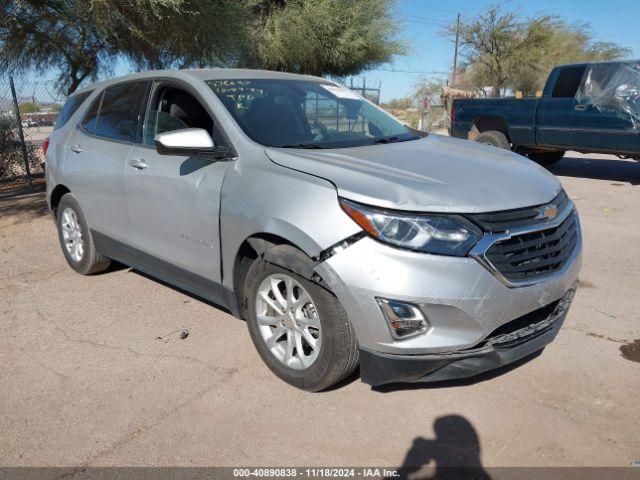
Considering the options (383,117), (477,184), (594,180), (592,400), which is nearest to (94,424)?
(477,184)

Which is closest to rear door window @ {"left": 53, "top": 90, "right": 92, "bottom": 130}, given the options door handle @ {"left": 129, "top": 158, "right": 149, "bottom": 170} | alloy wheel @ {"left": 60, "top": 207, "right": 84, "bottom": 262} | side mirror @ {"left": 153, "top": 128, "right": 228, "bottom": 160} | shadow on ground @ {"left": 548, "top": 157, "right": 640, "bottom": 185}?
alloy wheel @ {"left": 60, "top": 207, "right": 84, "bottom": 262}

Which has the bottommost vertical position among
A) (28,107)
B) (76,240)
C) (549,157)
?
(549,157)

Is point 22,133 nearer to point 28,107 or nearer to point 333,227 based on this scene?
point 28,107

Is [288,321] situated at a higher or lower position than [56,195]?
lower

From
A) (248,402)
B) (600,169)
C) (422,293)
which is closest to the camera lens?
(422,293)

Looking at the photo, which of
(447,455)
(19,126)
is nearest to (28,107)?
(19,126)

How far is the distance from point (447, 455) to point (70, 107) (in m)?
4.69

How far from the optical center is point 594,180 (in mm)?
10289

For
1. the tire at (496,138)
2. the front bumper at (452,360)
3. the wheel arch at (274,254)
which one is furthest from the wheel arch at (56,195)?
the tire at (496,138)

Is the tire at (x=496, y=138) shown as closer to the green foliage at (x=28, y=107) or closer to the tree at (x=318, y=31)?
the tree at (x=318, y=31)

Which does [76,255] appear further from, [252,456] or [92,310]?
[252,456]

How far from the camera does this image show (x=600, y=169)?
1168cm

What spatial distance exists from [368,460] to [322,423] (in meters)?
0.36

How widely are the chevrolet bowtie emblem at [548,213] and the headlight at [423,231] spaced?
49cm
